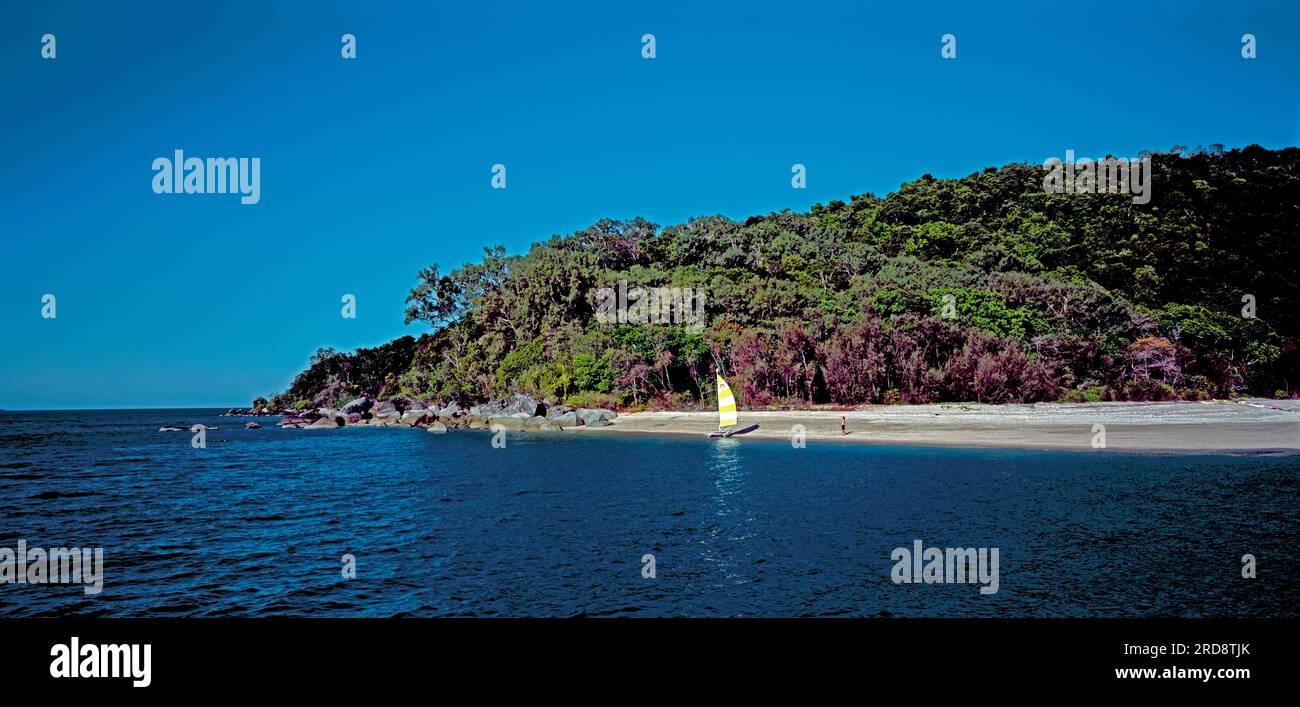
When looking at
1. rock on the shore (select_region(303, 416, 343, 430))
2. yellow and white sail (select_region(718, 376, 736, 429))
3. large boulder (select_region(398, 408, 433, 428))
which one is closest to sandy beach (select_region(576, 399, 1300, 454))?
yellow and white sail (select_region(718, 376, 736, 429))

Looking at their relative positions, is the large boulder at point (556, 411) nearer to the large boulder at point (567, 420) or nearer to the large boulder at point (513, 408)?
the large boulder at point (567, 420)

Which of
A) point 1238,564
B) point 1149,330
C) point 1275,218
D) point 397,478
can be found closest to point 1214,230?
point 1275,218

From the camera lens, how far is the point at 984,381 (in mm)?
48156

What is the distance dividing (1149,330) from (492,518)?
181 feet

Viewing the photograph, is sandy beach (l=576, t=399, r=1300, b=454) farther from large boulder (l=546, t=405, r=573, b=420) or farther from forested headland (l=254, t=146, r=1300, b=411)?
large boulder (l=546, t=405, r=573, b=420)

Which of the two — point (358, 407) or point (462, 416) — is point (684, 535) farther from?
point (358, 407)

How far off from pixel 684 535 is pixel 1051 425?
96.8 feet

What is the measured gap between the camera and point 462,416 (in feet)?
232
